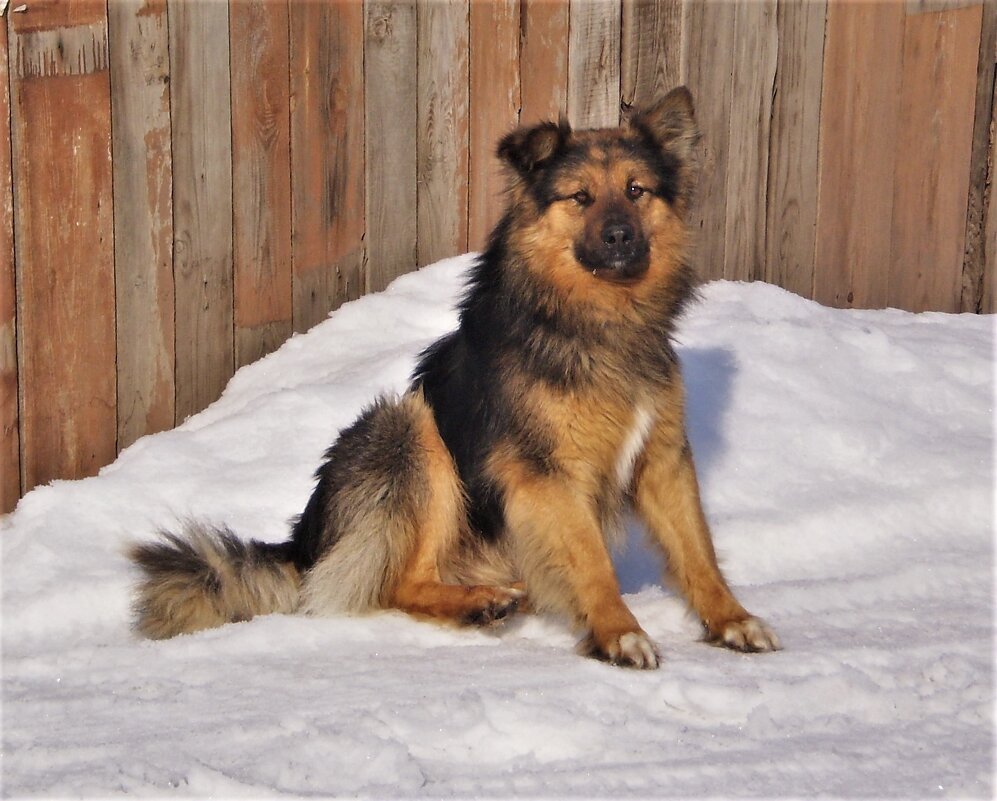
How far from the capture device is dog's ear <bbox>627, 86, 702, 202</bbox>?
4.07 metres

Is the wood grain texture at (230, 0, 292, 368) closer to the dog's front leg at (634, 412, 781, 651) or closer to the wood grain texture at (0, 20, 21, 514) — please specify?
the wood grain texture at (0, 20, 21, 514)

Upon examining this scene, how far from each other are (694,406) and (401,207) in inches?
66.5

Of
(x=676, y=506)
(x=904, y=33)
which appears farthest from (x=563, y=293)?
(x=904, y=33)

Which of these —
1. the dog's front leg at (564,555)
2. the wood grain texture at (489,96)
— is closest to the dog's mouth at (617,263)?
the dog's front leg at (564,555)

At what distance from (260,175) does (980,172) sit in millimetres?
3595

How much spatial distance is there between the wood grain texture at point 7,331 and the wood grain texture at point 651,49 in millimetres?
2649

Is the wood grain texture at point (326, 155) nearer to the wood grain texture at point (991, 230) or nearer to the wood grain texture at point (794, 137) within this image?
the wood grain texture at point (794, 137)

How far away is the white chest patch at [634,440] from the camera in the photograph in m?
3.81

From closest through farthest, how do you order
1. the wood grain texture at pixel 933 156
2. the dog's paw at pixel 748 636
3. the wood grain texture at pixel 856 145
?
the dog's paw at pixel 748 636 → the wood grain texture at pixel 856 145 → the wood grain texture at pixel 933 156

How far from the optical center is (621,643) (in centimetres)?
344

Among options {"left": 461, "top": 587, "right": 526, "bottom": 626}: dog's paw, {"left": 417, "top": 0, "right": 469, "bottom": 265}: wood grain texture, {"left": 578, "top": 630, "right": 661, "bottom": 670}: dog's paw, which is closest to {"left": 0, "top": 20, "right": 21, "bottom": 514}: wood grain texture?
{"left": 417, "top": 0, "right": 469, "bottom": 265}: wood grain texture

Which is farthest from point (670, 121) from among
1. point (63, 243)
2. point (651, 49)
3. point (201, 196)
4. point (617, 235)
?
point (63, 243)

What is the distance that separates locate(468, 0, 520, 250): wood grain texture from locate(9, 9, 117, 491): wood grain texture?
5.44ft

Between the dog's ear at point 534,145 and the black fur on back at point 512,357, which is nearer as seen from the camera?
the black fur on back at point 512,357
